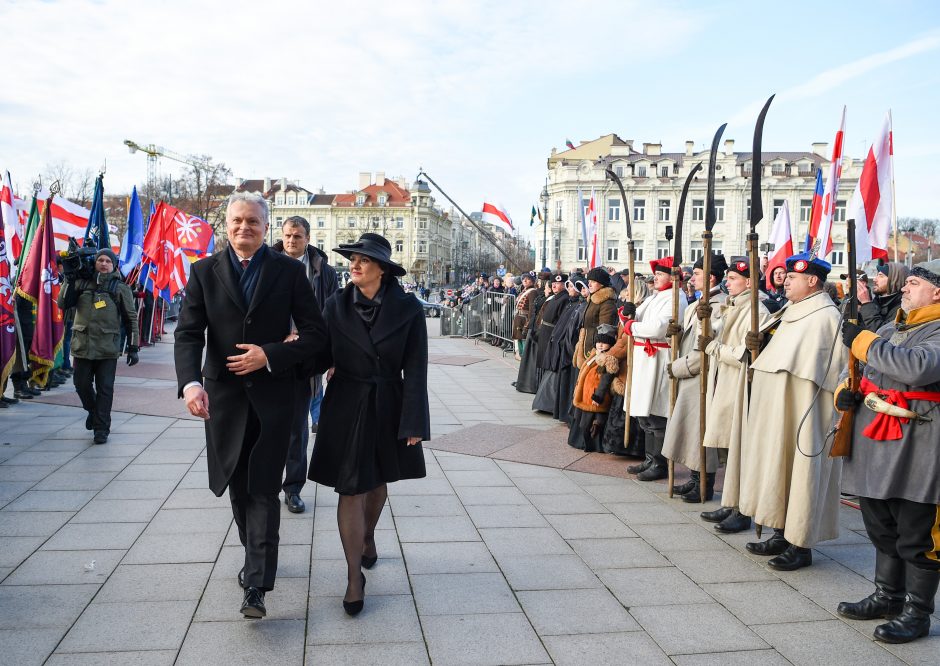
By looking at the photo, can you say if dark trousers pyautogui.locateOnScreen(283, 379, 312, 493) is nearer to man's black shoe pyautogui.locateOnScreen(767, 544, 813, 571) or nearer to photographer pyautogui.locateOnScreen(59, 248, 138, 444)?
photographer pyautogui.locateOnScreen(59, 248, 138, 444)

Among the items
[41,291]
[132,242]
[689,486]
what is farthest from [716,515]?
[132,242]

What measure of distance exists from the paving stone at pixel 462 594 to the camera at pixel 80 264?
552 centimetres

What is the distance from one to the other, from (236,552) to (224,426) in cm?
128

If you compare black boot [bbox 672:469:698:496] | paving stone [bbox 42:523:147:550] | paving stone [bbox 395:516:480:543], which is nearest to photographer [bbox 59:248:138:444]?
paving stone [bbox 42:523:147:550]

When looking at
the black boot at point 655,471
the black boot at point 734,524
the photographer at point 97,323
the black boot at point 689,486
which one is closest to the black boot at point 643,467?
the black boot at point 655,471

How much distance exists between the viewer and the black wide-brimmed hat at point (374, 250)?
3.99m

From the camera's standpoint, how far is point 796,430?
15.5ft

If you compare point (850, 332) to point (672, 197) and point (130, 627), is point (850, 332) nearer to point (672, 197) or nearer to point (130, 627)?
point (130, 627)

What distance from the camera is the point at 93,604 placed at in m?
3.93

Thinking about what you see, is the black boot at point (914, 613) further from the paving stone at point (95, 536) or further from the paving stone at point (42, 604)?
the paving stone at point (95, 536)

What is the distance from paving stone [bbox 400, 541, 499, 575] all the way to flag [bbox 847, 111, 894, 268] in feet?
18.5

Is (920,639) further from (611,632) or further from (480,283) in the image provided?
(480,283)

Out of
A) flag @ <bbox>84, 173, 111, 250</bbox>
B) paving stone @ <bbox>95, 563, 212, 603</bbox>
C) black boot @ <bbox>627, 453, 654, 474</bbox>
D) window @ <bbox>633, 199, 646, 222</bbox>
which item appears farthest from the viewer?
window @ <bbox>633, 199, 646, 222</bbox>

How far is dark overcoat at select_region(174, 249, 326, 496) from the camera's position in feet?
12.5
